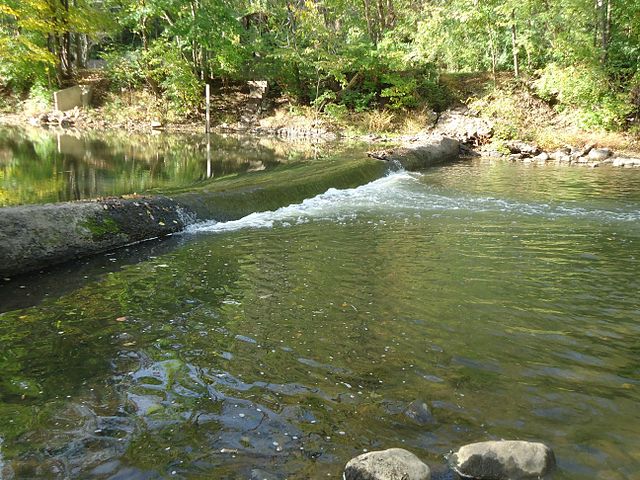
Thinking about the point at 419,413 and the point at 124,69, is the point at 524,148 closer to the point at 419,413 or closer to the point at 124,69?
the point at 419,413

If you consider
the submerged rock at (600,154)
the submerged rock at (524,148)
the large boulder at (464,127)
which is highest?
the large boulder at (464,127)

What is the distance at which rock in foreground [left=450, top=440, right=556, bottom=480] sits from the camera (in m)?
2.82

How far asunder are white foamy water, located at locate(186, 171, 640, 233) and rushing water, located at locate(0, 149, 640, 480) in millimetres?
1529

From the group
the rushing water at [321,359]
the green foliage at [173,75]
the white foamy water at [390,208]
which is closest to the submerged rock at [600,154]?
the white foamy water at [390,208]

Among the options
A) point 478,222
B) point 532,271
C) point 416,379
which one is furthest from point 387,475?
point 478,222

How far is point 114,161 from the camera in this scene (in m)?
14.1

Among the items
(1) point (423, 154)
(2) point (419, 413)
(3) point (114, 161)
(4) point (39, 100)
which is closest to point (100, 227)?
(2) point (419, 413)

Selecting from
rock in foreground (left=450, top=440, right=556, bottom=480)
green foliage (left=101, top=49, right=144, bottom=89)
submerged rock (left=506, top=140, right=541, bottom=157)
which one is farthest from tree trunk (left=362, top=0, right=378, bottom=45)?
rock in foreground (left=450, top=440, right=556, bottom=480)

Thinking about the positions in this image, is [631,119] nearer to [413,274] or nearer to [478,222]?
[478,222]

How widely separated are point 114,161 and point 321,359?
469 inches

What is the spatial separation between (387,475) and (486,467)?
59 centimetres

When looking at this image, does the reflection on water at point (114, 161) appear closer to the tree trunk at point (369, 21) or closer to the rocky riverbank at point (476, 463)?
the rocky riverbank at point (476, 463)

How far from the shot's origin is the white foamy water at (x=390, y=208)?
9172 millimetres

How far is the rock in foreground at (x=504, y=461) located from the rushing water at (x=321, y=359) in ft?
0.51
